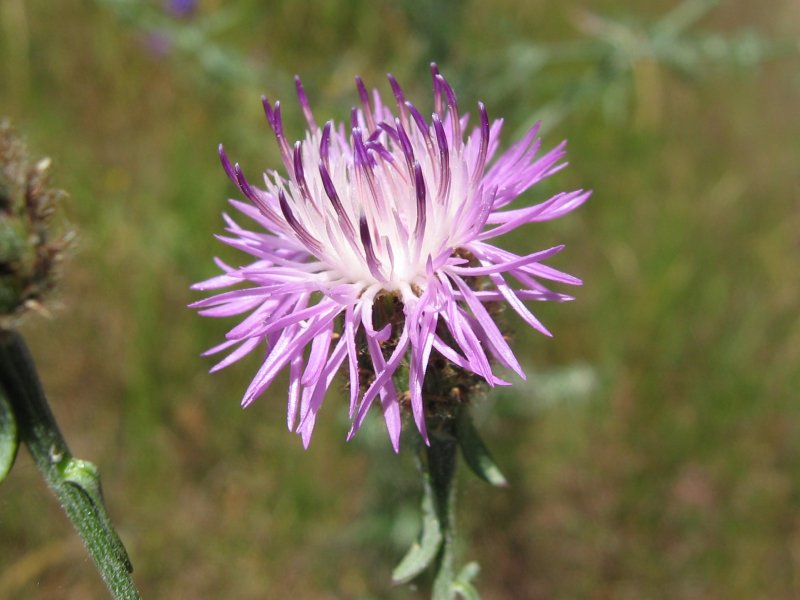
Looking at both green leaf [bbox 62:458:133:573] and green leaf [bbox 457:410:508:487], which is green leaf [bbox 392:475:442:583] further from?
green leaf [bbox 62:458:133:573]

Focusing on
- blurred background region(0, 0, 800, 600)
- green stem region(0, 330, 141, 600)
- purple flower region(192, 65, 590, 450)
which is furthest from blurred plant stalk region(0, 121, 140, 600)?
blurred background region(0, 0, 800, 600)

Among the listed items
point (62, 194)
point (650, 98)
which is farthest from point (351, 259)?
point (650, 98)

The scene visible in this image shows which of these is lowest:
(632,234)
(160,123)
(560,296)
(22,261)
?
(632,234)

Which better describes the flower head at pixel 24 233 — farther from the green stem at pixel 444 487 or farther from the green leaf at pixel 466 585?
the green leaf at pixel 466 585

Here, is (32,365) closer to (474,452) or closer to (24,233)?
(24,233)

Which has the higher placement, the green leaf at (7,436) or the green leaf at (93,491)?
the green leaf at (7,436)

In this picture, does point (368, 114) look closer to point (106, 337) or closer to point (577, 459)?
point (577, 459)

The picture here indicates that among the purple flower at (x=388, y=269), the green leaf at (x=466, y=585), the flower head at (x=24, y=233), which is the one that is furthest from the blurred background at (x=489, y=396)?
the flower head at (x=24, y=233)
